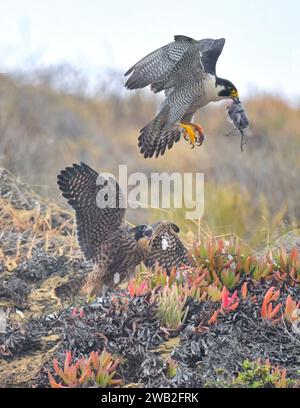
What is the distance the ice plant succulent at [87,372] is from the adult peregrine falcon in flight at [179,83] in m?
1.83

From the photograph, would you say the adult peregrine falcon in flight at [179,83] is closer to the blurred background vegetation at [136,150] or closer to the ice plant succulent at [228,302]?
the blurred background vegetation at [136,150]

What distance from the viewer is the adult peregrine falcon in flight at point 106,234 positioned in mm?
5184

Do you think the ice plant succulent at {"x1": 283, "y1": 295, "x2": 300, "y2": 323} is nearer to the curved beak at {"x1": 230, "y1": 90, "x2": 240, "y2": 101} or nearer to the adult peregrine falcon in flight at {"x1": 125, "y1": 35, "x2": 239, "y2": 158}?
the adult peregrine falcon in flight at {"x1": 125, "y1": 35, "x2": 239, "y2": 158}

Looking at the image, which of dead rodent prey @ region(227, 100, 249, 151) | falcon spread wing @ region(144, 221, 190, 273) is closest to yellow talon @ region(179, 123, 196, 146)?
dead rodent prey @ region(227, 100, 249, 151)

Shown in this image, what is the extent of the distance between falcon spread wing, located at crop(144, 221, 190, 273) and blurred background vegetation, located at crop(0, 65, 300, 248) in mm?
1036

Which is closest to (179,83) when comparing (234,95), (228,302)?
(234,95)

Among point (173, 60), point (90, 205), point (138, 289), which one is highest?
point (173, 60)

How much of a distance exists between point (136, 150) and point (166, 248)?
9506 mm

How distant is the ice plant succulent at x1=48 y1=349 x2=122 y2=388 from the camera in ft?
13.2

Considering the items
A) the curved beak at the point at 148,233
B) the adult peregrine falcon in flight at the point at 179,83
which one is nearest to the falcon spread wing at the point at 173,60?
the adult peregrine falcon in flight at the point at 179,83

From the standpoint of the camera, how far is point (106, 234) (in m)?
5.30

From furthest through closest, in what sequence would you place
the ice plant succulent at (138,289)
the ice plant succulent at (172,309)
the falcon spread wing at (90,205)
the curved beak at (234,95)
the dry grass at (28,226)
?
the dry grass at (28,226) → the curved beak at (234,95) → the falcon spread wing at (90,205) → the ice plant succulent at (138,289) → the ice plant succulent at (172,309)

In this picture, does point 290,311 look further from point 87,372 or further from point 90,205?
point 90,205

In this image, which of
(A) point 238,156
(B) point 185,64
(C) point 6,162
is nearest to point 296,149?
(A) point 238,156
